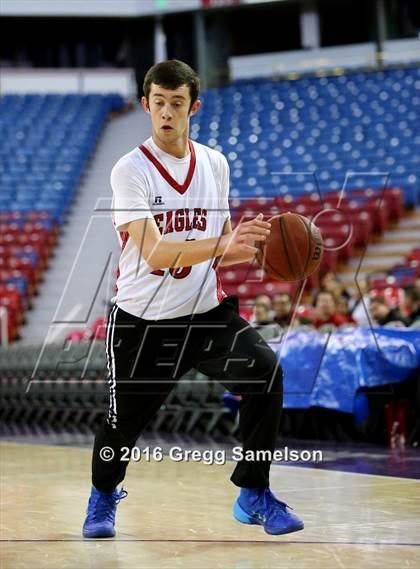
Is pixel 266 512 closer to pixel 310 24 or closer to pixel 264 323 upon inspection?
pixel 264 323

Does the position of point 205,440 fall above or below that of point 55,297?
above

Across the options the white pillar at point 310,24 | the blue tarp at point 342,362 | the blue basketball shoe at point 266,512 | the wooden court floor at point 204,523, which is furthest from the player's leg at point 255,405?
the white pillar at point 310,24

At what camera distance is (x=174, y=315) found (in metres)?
4.42

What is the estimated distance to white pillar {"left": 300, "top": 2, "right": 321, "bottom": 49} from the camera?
29.3 metres

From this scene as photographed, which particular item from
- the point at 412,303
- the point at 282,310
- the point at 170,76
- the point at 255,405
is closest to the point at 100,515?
the point at 255,405

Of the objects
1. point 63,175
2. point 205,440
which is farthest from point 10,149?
point 205,440

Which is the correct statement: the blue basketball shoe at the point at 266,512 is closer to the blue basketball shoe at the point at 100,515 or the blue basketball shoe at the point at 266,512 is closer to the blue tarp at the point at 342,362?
the blue basketball shoe at the point at 100,515

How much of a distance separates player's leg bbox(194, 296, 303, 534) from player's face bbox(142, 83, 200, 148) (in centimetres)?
80

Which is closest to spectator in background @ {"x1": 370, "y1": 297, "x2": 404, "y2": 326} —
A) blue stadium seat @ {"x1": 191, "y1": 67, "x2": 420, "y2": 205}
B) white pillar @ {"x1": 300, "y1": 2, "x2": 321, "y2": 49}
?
blue stadium seat @ {"x1": 191, "y1": 67, "x2": 420, "y2": 205}

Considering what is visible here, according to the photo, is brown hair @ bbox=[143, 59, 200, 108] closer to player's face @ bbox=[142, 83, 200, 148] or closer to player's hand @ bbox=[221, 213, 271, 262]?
player's face @ bbox=[142, 83, 200, 148]

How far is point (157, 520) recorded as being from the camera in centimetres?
512

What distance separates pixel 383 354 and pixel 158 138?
14.4 feet

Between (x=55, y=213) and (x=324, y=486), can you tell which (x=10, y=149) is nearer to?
(x=55, y=213)

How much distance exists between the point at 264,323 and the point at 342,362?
1.44 metres
